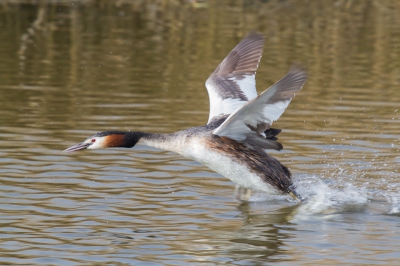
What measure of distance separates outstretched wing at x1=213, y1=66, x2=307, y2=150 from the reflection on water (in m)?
0.72

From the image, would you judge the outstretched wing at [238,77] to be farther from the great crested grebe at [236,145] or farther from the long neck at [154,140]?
the long neck at [154,140]

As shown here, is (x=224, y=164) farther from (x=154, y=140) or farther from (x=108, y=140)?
(x=108, y=140)

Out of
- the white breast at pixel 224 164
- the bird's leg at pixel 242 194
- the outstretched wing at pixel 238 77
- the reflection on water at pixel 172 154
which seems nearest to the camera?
the reflection on water at pixel 172 154

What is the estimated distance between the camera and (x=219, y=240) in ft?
24.5

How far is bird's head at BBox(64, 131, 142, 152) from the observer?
8.62 metres

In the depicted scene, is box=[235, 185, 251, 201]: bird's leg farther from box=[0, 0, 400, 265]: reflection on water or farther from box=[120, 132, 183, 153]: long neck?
box=[120, 132, 183, 153]: long neck

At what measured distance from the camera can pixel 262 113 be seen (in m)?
8.03

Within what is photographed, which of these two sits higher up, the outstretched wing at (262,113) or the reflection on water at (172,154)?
the outstretched wing at (262,113)

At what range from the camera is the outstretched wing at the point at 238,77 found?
9638 mm


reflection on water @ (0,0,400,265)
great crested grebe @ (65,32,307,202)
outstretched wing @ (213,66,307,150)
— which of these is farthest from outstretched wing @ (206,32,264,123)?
outstretched wing @ (213,66,307,150)

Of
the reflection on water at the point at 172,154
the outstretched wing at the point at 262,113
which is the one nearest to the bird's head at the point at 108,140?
the reflection on water at the point at 172,154

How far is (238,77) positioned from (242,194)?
1.75m

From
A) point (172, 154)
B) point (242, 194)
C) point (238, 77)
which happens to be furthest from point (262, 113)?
point (172, 154)

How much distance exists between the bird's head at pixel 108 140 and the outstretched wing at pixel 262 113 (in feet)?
3.08
